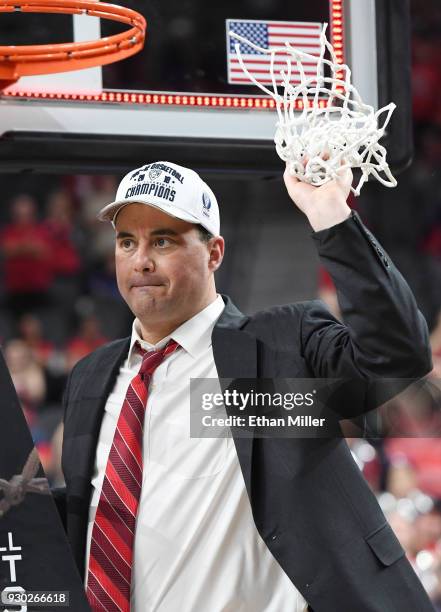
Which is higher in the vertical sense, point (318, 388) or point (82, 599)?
point (318, 388)

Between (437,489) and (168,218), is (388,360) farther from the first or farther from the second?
(437,489)

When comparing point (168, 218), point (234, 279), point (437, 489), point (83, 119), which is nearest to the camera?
point (168, 218)

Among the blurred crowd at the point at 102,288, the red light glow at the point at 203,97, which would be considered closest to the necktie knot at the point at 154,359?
the red light glow at the point at 203,97

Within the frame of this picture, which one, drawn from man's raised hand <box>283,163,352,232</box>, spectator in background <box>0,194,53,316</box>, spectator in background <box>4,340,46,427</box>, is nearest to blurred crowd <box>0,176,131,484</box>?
spectator in background <box>0,194,53,316</box>

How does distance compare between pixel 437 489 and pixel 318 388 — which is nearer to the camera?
pixel 318 388

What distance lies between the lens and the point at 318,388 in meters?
2.76

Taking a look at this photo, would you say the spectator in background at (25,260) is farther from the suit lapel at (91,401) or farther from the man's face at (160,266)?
the man's face at (160,266)

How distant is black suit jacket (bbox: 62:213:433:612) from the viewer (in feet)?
8.00

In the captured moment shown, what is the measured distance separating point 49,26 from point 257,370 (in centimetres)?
111

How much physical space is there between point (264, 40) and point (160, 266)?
821 mm

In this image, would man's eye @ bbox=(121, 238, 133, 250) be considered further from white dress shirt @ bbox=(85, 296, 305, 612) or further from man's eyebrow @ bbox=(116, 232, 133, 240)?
white dress shirt @ bbox=(85, 296, 305, 612)

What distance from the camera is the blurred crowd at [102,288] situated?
20.8ft

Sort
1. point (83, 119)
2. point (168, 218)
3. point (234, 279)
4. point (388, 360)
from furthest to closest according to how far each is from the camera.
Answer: point (234, 279) → point (83, 119) → point (168, 218) → point (388, 360)

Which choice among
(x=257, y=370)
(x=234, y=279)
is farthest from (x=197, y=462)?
(x=234, y=279)
